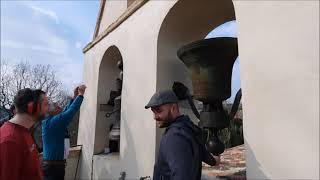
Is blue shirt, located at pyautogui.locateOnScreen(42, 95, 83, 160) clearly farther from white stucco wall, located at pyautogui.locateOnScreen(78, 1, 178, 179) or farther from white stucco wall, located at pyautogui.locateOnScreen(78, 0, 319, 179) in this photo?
white stucco wall, located at pyautogui.locateOnScreen(78, 0, 319, 179)

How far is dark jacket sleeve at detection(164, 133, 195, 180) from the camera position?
1708 millimetres

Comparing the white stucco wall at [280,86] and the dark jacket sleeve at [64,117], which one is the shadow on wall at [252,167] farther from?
the dark jacket sleeve at [64,117]

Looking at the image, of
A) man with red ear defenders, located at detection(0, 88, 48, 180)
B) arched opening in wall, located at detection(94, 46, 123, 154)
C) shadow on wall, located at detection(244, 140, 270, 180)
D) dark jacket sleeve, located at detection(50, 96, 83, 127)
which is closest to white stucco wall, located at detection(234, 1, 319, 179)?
shadow on wall, located at detection(244, 140, 270, 180)

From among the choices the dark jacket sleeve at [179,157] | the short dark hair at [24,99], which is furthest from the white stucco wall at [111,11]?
the dark jacket sleeve at [179,157]

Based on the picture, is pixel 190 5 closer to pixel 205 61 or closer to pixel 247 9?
pixel 205 61

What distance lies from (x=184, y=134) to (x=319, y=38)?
3.08 feet

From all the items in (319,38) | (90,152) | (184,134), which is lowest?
(90,152)

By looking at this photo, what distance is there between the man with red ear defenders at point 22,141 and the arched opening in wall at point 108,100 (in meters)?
2.31

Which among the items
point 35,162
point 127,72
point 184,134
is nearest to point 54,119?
point 127,72

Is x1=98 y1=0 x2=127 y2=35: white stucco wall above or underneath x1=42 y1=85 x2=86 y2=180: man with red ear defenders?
above

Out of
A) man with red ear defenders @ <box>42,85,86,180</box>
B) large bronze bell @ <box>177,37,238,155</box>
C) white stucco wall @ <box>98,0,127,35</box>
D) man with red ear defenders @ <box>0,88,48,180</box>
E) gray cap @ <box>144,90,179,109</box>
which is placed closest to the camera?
man with red ear defenders @ <box>0,88,48,180</box>

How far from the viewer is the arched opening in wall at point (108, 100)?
4750 millimetres

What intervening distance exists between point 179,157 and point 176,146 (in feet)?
0.24

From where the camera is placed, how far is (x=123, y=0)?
4676 millimetres
